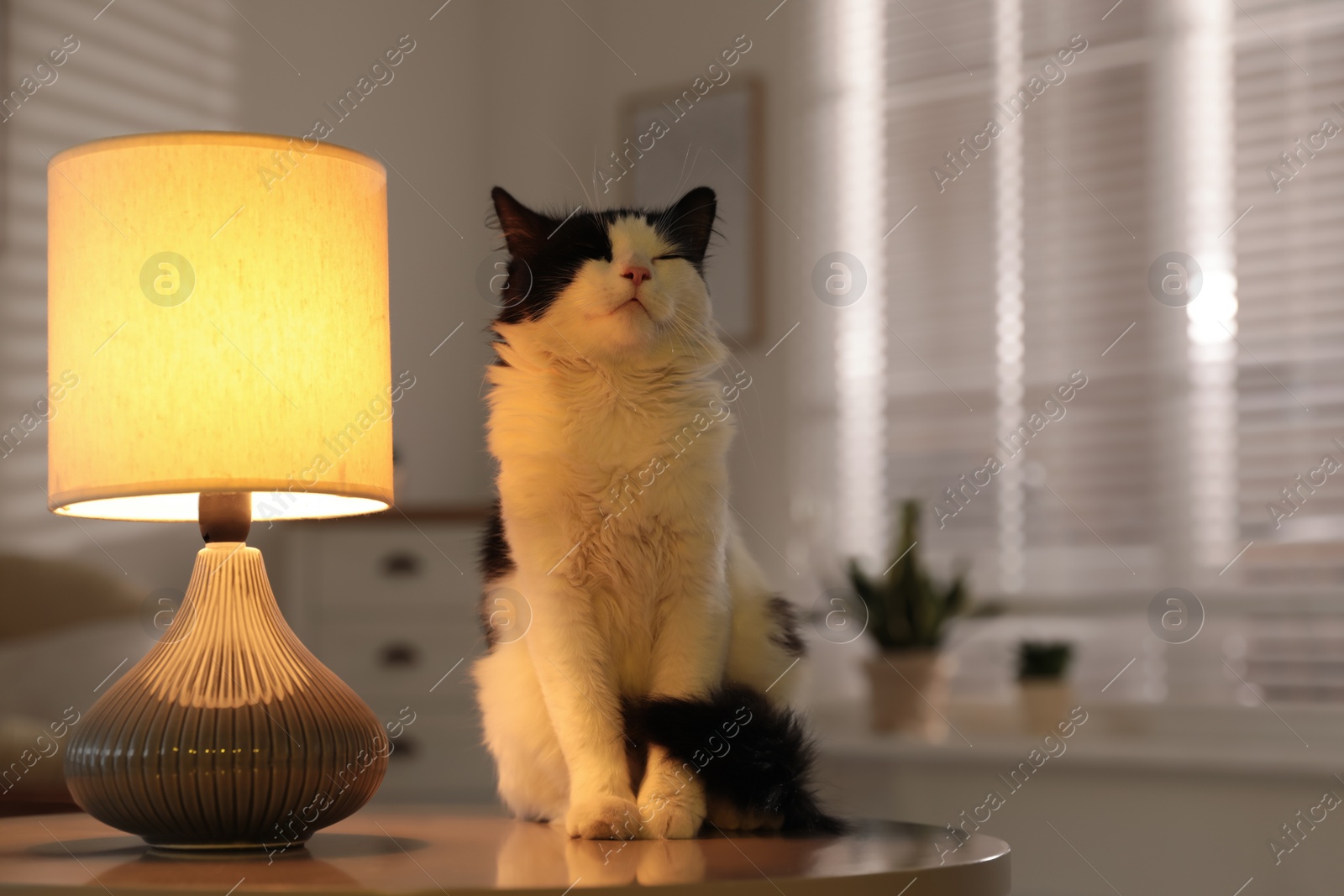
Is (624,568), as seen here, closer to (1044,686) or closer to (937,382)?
(1044,686)

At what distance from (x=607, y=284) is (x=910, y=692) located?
5.74 feet

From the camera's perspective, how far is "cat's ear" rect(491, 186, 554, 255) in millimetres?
1104

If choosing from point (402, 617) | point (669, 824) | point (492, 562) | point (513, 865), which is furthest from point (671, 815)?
point (402, 617)

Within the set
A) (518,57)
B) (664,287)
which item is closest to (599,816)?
(664,287)

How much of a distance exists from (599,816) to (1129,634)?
1.99 m

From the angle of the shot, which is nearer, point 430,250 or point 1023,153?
point 1023,153

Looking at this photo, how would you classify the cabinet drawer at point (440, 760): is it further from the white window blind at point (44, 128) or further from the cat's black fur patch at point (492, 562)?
the cat's black fur patch at point (492, 562)

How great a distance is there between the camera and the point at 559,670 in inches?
39.6

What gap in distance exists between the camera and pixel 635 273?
1.03m

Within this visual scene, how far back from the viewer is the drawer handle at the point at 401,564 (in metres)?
2.69

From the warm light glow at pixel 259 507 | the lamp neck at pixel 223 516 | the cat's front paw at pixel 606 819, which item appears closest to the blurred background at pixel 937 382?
the warm light glow at pixel 259 507

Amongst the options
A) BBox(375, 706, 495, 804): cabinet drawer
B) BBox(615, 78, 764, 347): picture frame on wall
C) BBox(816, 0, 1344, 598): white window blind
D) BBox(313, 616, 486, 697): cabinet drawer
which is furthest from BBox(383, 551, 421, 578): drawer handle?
BBox(816, 0, 1344, 598): white window blind

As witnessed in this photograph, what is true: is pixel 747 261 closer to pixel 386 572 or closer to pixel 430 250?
pixel 430 250

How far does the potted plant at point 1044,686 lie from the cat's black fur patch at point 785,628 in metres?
1.50
